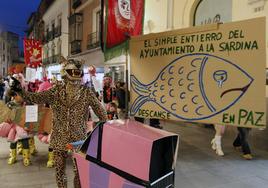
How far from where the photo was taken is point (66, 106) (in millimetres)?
2893

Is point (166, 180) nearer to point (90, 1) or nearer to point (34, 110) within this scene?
point (34, 110)

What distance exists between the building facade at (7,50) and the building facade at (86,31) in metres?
22.5

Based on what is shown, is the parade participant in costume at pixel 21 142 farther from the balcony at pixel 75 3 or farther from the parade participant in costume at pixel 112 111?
the balcony at pixel 75 3

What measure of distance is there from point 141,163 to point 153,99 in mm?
1288

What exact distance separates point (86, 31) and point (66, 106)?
614 inches

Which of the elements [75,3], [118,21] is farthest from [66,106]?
[75,3]

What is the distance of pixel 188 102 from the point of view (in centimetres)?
275

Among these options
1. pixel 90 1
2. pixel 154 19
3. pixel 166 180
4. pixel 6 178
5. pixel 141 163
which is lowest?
pixel 6 178

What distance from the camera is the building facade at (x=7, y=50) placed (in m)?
43.6

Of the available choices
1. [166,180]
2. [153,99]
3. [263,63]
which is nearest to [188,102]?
[153,99]

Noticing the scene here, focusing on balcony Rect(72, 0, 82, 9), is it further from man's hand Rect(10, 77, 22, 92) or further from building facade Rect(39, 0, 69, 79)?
man's hand Rect(10, 77, 22, 92)

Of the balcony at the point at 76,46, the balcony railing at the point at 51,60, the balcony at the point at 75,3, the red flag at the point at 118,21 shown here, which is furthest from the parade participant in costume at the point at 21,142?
the balcony railing at the point at 51,60

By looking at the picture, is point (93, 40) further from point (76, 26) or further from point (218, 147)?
point (218, 147)

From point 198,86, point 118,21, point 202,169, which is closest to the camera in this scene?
point 198,86
